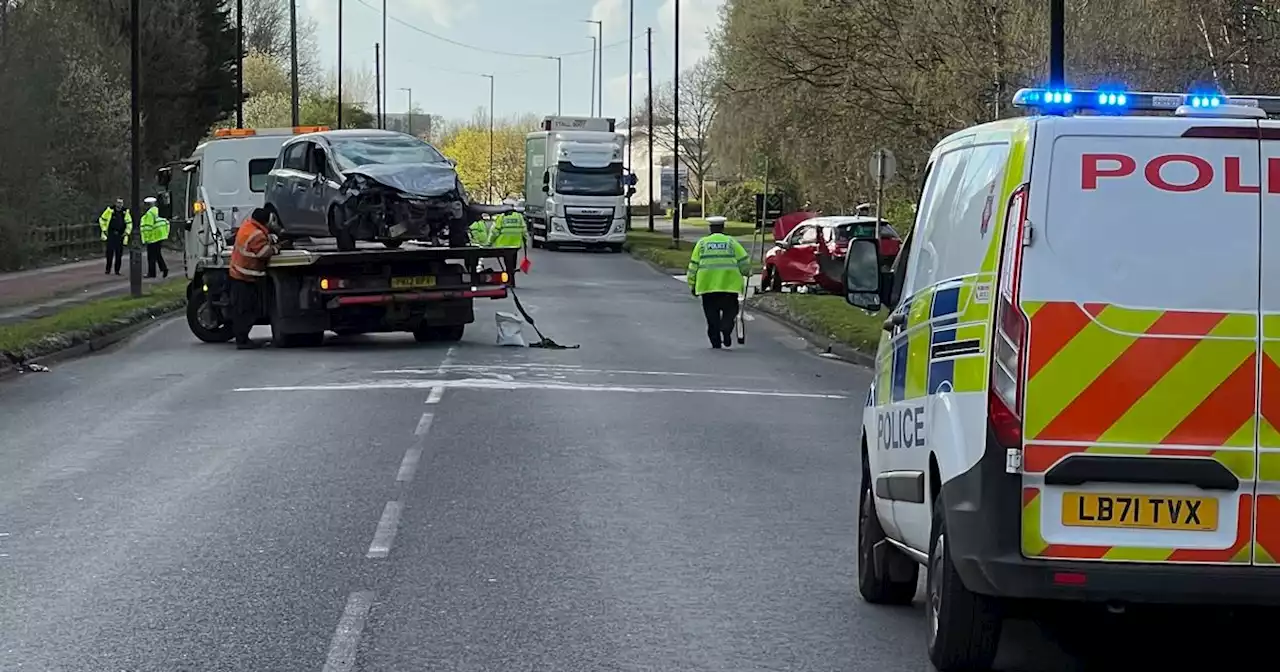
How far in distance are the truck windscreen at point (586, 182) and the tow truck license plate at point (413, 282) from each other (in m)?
33.1

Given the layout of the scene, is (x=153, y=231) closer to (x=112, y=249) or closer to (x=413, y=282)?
(x=112, y=249)

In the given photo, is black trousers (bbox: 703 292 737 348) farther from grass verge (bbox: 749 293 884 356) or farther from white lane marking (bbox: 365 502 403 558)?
white lane marking (bbox: 365 502 403 558)

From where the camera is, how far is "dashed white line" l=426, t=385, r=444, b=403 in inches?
635

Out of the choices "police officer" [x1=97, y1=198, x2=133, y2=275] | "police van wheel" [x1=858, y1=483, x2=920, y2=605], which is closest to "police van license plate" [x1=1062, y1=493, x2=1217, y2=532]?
"police van wheel" [x1=858, y1=483, x2=920, y2=605]

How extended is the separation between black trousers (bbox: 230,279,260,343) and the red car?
11320mm

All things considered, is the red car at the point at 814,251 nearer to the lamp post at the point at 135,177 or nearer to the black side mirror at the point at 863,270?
the lamp post at the point at 135,177

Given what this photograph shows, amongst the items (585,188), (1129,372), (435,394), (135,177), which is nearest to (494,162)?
(585,188)

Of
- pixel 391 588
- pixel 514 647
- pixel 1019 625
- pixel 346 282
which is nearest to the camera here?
pixel 514 647

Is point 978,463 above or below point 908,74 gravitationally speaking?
below

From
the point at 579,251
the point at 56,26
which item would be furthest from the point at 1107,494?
the point at 579,251

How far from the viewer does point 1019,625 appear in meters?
7.61

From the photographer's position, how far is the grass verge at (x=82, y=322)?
2214 cm

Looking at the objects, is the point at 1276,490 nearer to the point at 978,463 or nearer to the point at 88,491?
the point at 978,463

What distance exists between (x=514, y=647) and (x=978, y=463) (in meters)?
2.11
